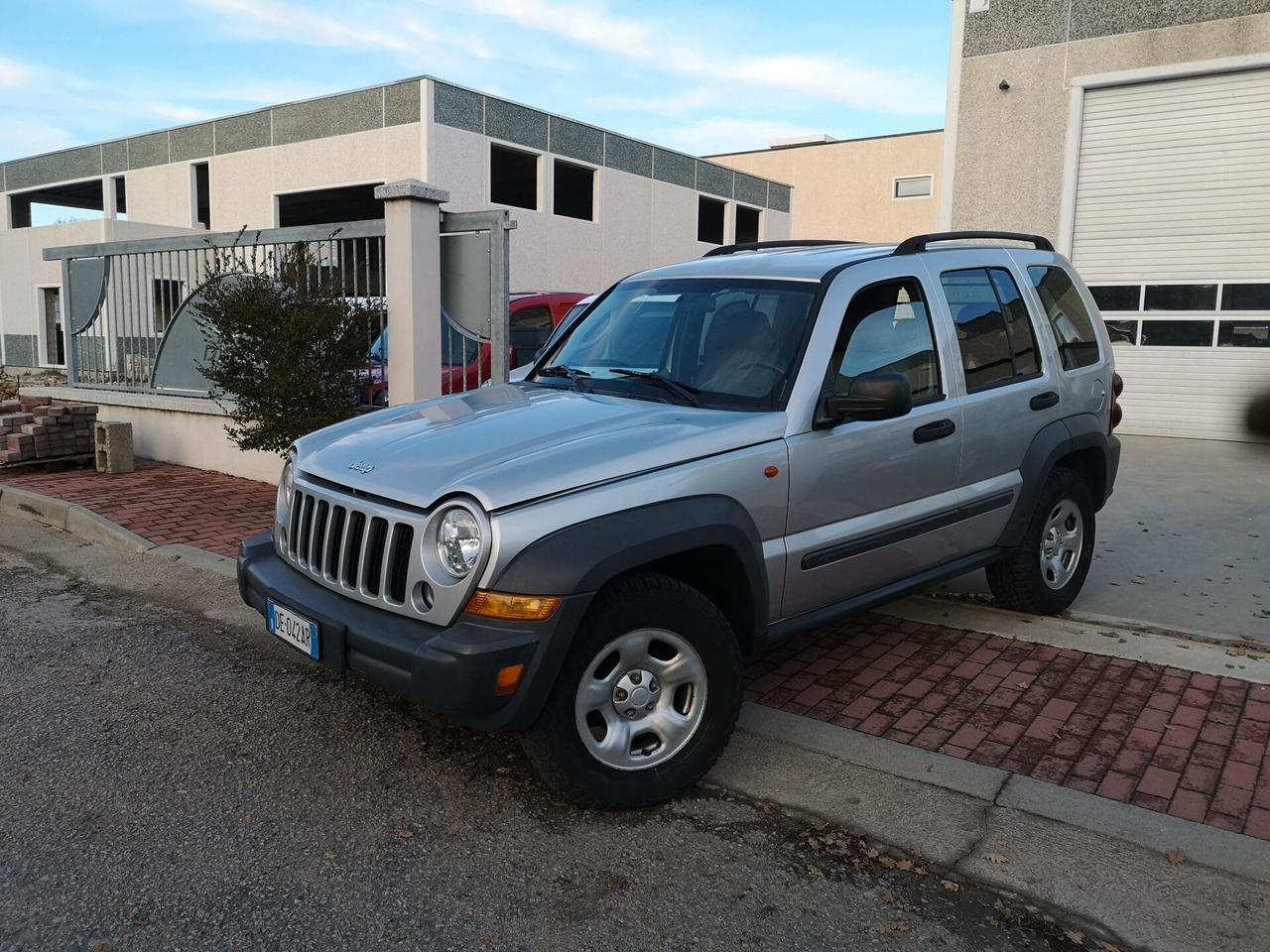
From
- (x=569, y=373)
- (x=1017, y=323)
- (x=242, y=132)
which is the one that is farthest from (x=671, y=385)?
(x=242, y=132)

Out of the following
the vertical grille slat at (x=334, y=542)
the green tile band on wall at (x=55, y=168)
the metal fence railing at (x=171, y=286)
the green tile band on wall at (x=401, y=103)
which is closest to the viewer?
the vertical grille slat at (x=334, y=542)

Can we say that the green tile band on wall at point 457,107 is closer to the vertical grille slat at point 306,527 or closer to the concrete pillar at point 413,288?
the concrete pillar at point 413,288

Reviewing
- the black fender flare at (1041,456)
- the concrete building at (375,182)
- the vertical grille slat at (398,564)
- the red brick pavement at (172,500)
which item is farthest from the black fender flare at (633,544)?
the concrete building at (375,182)

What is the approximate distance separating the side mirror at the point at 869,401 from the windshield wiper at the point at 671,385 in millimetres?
493

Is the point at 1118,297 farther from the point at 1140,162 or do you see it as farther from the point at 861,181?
the point at 861,181

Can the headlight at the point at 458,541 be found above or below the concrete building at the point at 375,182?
below

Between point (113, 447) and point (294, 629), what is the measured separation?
704cm

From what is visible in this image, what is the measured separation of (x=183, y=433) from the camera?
10.2 m

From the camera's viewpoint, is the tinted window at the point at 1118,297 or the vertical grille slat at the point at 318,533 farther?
the tinted window at the point at 1118,297

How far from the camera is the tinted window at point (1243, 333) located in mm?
11680

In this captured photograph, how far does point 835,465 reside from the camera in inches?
157

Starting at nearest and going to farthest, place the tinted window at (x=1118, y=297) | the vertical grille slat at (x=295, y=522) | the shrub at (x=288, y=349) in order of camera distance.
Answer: the vertical grille slat at (x=295, y=522) < the shrub at (x=288, y=349) < the tinted window at (x=1118, y=297)

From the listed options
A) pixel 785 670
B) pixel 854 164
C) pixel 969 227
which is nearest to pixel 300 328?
pixel 785 670

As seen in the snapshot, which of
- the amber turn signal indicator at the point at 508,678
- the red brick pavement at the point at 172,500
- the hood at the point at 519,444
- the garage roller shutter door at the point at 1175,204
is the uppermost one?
the garage roller shutter door at the point at 1175,204
